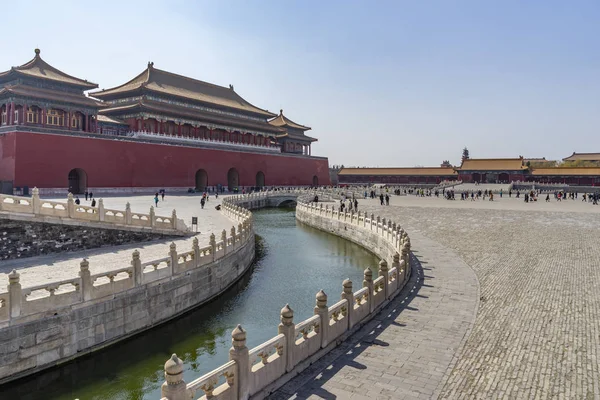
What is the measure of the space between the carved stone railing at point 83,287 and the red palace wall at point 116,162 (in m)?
24.1

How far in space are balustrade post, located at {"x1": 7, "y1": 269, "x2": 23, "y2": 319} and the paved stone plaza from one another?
219 inches

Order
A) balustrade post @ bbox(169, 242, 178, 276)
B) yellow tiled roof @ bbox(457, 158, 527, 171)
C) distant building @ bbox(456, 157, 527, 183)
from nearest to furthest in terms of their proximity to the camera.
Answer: balustrade post @ bbox(169, 242, 178, 276) → distant building @ bbox(456, 157, 527, 183) → yellow tiled roof @ bbox(457, 158, 527, 171)

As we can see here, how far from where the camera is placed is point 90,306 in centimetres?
933

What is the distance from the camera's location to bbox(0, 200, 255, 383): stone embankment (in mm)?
8102

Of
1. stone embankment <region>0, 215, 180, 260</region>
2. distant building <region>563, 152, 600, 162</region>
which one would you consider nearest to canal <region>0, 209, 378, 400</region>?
stone embankment <region>0, 215, 180, 260</region>

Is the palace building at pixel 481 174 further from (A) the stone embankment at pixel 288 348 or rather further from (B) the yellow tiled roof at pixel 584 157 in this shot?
(A) the stone embankment at pixel 288 348

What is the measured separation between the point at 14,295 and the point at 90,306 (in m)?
1.63

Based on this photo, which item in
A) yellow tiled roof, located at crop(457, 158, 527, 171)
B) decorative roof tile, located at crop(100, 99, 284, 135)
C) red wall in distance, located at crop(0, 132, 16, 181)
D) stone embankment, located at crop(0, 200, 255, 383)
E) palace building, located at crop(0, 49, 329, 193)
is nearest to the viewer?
stone embankment, located at crop(0, 200, 255, 383)

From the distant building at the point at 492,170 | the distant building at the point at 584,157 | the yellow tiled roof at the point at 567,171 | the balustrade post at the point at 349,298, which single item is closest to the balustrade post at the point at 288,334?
the balustrade post at the point at 349,298

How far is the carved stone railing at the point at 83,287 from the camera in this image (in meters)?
8.01

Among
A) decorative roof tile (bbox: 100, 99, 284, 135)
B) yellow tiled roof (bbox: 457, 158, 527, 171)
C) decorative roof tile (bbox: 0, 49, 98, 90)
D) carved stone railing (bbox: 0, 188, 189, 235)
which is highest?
decorative roof tile (bbox: 0, 49, 98, 90)

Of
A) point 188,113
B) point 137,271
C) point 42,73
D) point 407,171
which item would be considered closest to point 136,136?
point 188,113

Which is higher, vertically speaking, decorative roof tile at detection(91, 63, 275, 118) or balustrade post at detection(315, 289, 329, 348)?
decorative roof tile at detection(91, 63, 275, 118)

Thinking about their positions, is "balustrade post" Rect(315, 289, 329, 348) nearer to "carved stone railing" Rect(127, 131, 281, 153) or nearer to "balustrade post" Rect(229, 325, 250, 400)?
"balustrade post" Rect(229, 325, 250, 400)
